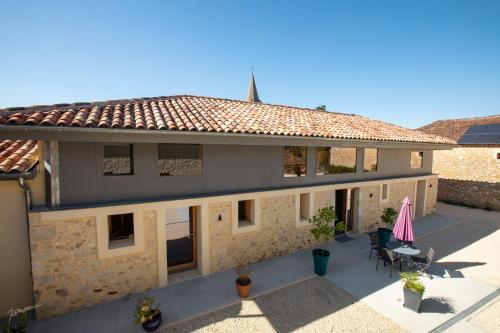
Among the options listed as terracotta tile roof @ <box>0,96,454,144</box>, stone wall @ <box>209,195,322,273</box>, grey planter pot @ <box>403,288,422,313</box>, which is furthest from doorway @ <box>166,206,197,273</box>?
grey planter pot @ <box>403,288,422,313</box>

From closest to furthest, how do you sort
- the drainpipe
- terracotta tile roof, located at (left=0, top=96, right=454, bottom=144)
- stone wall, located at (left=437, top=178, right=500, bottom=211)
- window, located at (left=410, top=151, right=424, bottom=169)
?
1. terracotta tile roof, located at (left=0, top=96, right=454, bottom=144)
2. the drainpipe
3. window, located at (left=410, top=151, right=424, bottom=169)
4. stone wall, located at (left=437, top=178, right=500, bottom=211)

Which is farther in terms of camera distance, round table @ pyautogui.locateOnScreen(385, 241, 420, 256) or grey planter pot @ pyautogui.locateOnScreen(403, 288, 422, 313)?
round table @ pyautogui.locateOnScreen(385, 241, 420, 256)

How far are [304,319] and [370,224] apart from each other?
8.82 meters

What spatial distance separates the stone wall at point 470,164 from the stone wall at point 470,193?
0.78 meters

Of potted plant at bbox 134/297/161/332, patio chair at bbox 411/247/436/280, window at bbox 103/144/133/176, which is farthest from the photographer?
patio chair at bbox 411/247/436/280

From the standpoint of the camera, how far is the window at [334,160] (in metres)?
11.3

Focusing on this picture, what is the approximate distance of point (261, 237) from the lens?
984cm

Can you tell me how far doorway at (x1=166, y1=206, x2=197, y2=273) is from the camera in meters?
9.19

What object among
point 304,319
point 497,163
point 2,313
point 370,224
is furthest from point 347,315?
point 497,163

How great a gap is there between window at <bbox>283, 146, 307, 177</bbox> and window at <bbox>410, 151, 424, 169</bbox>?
32.2 ft

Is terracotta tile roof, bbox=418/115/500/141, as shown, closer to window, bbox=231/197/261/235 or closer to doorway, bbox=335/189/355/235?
doorway, bbox=335/189/355/235

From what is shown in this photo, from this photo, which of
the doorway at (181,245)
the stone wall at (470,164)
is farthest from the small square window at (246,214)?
the stone wall at (470,164)

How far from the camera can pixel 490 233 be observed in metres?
13.6

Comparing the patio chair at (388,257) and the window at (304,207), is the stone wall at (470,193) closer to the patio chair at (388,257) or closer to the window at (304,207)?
the patio chair at (388,257)
